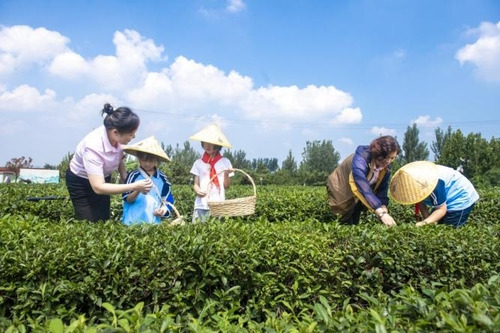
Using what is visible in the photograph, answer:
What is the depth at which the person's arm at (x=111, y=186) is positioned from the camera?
3.06 m

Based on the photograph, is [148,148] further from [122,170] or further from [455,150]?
[455,150]

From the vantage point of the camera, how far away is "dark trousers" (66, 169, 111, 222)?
11.1 ft

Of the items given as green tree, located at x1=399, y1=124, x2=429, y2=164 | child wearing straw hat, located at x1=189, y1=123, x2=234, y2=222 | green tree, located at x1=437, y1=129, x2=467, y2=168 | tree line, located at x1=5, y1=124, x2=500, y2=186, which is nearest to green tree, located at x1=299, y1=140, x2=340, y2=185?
tree line, located at x1=5, y1=124, x2=500, y2=186

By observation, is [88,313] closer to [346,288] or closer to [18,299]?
[18,299]

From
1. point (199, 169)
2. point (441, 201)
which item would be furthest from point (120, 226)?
point (441, 201)

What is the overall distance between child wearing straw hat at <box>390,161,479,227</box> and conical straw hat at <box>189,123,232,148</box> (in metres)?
1.72

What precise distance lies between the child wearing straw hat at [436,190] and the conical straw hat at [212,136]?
67.8 inches

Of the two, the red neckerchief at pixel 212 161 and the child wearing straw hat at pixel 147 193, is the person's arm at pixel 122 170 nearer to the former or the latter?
the child wearing straw hat at pixel 147 193

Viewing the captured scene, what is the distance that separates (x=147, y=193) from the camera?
138 inches

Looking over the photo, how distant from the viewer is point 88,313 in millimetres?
2346

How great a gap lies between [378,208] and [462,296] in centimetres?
199

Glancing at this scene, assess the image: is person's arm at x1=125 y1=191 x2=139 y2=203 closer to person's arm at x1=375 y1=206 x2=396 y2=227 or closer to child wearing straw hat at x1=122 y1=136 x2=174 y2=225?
child wearing straw hat at x1=122 y1=136 x2=174 y2=225

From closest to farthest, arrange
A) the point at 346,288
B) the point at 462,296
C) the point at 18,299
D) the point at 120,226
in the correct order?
the point at 462,296 → the point at 18,299 → the point at 346,288 → the point at 120,226

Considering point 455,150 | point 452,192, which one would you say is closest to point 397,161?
point 455,150
